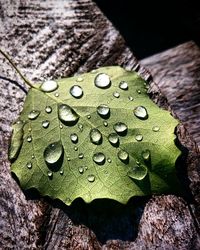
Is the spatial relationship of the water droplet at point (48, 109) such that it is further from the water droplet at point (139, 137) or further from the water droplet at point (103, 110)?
the water droplet at point (139, 137)

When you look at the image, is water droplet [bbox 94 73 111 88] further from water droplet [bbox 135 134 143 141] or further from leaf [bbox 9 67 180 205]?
water droplet [bbox 135 134 143 141]

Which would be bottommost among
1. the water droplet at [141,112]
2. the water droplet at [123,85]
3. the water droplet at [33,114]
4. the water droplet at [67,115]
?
the water droplet at [141,112]

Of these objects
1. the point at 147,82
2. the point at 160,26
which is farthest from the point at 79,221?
the point at 160,26

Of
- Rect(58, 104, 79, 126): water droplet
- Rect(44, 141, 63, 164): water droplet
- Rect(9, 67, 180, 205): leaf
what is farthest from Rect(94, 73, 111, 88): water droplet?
Rect(44, 141, 63, 164): water droplet

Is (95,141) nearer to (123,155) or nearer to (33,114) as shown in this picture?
(123,155)

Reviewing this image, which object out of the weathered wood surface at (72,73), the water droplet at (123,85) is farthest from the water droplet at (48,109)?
the water droplet at (123,85)
